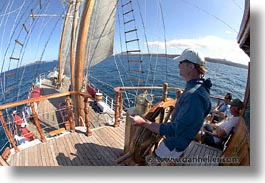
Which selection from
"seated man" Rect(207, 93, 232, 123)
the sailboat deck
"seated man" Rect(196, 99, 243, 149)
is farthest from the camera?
"seated man" Rect(207, 93, 232, 123)

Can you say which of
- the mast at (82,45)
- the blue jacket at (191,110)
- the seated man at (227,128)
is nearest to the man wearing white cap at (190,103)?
the blue jacket at (191,110)

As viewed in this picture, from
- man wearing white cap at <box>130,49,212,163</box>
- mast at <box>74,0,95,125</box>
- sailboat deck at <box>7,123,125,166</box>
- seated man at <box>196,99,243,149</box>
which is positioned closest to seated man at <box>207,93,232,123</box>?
seated man at <box>196,99,243,149</box>

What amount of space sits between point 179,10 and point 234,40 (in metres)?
0.67

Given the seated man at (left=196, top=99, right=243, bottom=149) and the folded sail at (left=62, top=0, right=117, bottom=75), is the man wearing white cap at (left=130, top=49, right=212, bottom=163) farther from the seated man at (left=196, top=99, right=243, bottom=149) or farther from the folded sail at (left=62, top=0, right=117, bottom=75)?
the folded sail at (left=62, top=0, right=117, bottom=75)

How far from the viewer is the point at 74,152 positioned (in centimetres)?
213

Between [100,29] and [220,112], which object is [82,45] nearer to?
[100,29]

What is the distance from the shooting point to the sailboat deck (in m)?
1.97

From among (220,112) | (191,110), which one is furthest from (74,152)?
(220,112)

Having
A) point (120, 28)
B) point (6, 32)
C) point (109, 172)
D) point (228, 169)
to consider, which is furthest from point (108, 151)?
point (120, 28)

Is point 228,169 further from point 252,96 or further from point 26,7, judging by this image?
point 26,7

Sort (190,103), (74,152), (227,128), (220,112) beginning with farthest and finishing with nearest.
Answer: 1. (220,112)
2. (74,152)
3. (227,128)
4. (190,103)

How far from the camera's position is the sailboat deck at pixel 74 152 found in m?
1.97

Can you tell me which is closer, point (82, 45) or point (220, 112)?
point (220, 112)

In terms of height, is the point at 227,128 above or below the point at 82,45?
below
